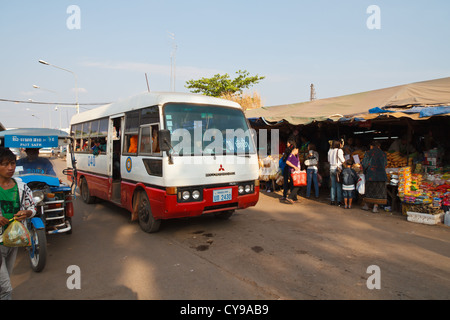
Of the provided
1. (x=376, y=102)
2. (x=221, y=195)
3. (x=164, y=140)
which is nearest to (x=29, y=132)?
(x=164, y=140)

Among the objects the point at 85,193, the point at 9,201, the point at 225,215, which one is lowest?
the point at 225,215

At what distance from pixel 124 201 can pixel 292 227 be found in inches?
148

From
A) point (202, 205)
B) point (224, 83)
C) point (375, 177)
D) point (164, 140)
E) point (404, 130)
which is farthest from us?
point (224, 83)

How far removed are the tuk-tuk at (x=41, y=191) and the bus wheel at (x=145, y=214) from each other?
50.7 inches

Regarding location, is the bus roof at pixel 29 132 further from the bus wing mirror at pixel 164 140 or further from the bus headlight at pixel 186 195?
the bus headlight at pixel 186 195

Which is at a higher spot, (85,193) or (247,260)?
(85,193)

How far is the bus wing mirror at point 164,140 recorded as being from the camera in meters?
4.97

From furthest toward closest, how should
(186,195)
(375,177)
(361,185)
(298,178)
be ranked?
(298,178) < (361,185) < (375,177) < (186,195)

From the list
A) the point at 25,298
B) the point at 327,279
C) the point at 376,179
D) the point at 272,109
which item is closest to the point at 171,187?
the point at 25,298

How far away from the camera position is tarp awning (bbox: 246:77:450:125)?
897cm

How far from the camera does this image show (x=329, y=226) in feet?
21.2

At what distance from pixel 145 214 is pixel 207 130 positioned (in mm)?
2115

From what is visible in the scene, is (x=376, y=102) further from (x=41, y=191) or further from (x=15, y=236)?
(x=15, y=236)

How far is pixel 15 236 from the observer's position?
300 centimetres
